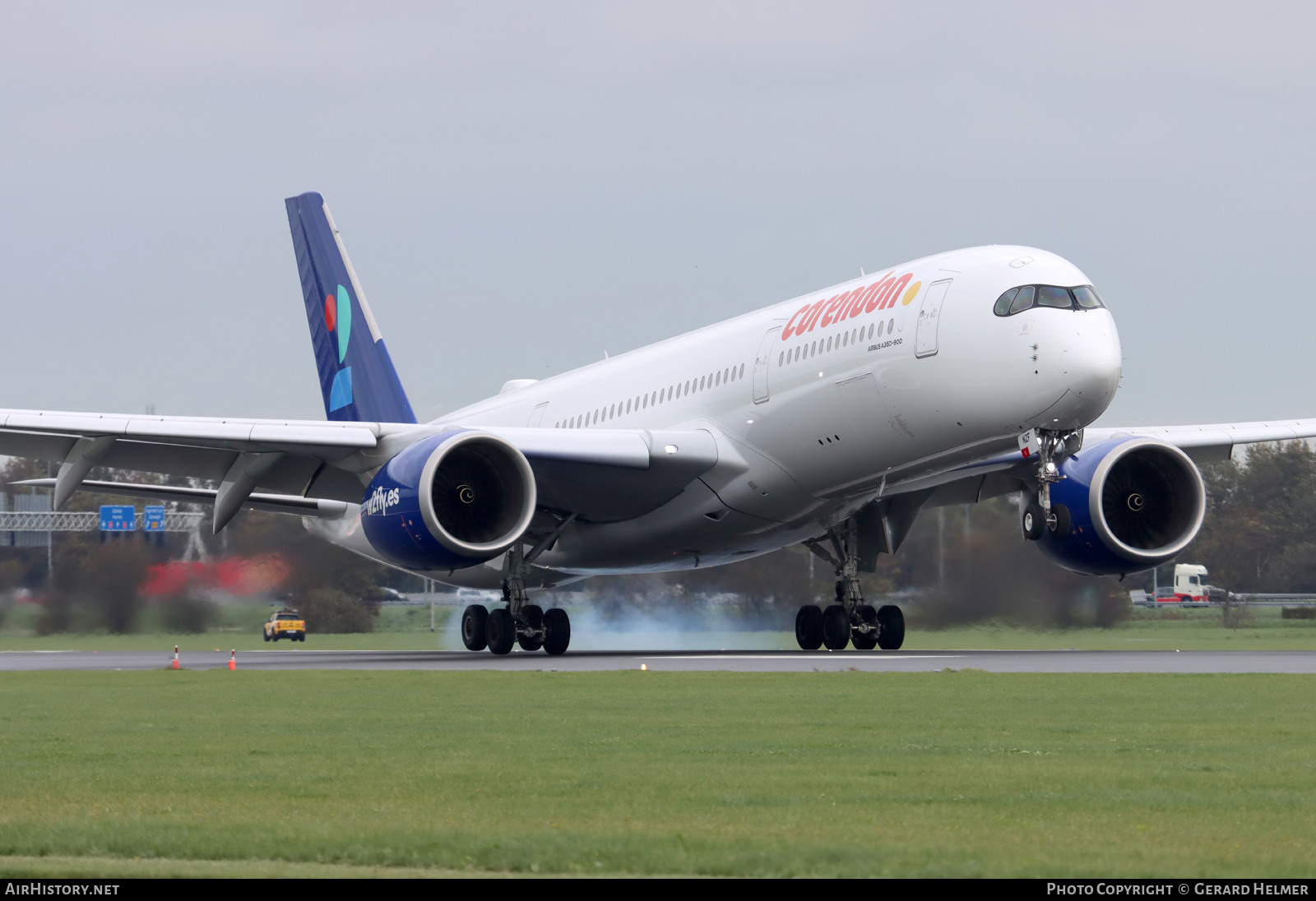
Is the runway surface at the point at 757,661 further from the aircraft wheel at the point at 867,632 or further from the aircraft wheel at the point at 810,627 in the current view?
the aircraft wheel at the point at 810,627

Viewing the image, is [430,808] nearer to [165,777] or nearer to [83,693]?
[165,777]

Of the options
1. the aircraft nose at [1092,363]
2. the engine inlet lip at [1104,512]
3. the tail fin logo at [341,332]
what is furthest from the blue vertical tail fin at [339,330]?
the aircraft nose at [1092,363]

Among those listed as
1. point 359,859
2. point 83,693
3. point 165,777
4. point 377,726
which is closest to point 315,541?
point 83,693

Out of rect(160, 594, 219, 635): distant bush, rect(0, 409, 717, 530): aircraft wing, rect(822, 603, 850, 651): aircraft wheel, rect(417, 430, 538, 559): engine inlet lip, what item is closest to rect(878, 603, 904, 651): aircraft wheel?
rect(822, 603, 850, 651): aircraft wheel

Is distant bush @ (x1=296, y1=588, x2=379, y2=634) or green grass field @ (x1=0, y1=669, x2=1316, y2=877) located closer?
green grass field @ (x1=0, y1=669, x2=1316, y2=877)

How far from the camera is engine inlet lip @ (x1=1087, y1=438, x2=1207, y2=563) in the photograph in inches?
1016

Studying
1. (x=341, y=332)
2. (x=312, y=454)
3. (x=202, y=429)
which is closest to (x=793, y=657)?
(x=312, y=454)

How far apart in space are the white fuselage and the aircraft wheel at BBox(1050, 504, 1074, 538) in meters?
1.10

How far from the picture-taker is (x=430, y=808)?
8312 millimetres

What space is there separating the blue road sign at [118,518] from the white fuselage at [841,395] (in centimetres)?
1539

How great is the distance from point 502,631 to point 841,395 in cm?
727

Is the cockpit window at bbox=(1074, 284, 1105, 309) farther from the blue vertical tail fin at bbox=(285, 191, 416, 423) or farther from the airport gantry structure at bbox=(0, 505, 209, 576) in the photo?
the airport gantry structure at bbox=(0, 505, 209, 576)

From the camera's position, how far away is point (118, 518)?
43188 mm

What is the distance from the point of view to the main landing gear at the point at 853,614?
2811 centimetres
